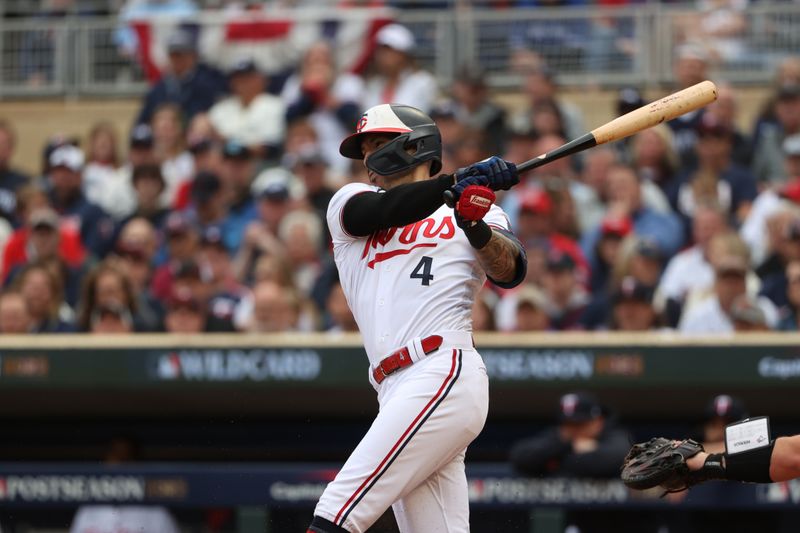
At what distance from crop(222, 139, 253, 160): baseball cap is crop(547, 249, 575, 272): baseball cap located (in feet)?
7.70

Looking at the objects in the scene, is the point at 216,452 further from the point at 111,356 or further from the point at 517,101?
the point at 517,101

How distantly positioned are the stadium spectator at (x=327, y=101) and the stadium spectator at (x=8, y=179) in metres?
1.92

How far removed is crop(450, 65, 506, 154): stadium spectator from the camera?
9.91 m

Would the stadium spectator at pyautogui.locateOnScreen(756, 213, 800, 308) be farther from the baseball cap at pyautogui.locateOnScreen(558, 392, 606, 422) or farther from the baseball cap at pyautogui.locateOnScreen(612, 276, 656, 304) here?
the baseball cap at pyautogui.locateOnScreen(558, 392, 606, 422)

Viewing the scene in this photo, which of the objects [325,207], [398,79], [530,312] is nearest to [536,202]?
[530,312]

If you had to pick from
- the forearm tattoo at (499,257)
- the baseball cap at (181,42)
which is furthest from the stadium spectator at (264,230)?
the forearm tattoo at (499,257)

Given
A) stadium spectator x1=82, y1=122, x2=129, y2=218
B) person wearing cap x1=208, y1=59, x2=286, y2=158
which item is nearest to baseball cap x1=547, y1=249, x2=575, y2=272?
person wearing cap x1=208, y1=59, x2=286, y2=158

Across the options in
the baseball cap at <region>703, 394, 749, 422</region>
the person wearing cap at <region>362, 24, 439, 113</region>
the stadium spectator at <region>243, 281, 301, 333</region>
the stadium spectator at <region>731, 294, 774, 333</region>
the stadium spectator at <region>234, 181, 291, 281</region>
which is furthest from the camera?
the person wearing cap at <region>362, 24, 439, 113</region>

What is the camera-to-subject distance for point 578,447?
7.35 meters

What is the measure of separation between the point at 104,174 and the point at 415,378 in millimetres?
6205

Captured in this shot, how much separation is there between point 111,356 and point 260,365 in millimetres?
799

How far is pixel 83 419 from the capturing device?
9.12 meters

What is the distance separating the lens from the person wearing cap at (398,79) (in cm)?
1006

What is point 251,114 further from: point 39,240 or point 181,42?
point 39,240
